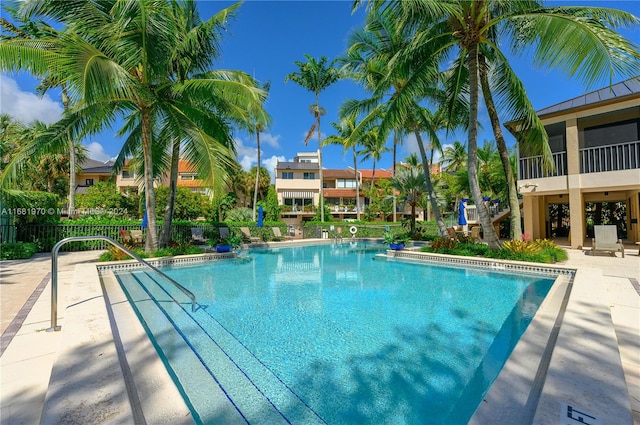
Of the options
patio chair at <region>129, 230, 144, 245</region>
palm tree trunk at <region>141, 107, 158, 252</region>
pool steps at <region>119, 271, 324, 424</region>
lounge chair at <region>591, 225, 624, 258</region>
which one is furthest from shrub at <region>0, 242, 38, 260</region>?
lounge chair at <region>591, 225, 624, 258</region>

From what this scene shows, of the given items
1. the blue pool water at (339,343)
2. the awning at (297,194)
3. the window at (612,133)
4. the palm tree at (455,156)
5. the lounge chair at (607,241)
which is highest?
the palm tree at (455,156)

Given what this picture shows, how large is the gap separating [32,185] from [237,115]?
33119mm

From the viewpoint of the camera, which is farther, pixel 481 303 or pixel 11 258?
pixel 11 258

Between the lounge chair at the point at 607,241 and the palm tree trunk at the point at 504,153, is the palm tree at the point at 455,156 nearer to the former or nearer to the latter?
the lounge chair at the point at 607,241

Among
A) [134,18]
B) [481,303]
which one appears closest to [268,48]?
[134,18]

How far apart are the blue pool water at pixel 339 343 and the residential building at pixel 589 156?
9347mm

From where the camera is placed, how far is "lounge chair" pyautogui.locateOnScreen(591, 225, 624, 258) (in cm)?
1358

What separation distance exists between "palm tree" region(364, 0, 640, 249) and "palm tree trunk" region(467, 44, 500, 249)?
4cm

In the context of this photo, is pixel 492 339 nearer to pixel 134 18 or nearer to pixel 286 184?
pixel 134 18

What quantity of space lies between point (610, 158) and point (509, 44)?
30.4 feet

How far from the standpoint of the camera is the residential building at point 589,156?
590 inches

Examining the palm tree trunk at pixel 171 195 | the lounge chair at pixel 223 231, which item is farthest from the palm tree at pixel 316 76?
the palm tree trunk at pixel 171 195

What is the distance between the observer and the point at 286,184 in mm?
45812

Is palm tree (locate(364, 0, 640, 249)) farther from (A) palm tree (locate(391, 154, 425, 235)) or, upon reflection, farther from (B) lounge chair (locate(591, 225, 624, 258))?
(A) palm tree (locate(391, 154, 425, 235))
